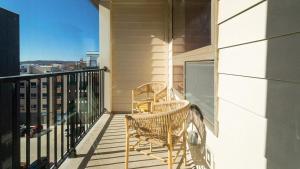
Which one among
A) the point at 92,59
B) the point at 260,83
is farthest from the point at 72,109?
the point at 92,59

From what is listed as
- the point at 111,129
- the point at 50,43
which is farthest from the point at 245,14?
the point at 50,43

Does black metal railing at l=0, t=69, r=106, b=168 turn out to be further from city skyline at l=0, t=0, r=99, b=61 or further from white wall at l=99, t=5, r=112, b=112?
city skyline at l=0, t=0, r=99, b=61

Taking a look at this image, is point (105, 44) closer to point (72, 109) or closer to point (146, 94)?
point (146, 94)

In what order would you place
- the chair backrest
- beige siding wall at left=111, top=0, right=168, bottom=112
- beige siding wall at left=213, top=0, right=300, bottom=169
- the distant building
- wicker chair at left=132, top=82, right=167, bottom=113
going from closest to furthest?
1. beige siding wall at left=213, top=0, right=300, bottom=169
2. the chair backrest
3. wicker chair at left=132, top=82, right=167, bottom=113
4. the distant building
5. beige siding wall at left=111, top=0, right=168, bottom=112

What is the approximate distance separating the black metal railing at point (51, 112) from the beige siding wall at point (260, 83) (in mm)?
1263

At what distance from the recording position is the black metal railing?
1.93 m

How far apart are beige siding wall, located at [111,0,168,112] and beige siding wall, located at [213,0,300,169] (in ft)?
12.9

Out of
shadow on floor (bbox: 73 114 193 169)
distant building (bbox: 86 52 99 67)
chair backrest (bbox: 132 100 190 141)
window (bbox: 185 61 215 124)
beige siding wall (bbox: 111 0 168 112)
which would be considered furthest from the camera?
beige siding wall (bbox: 111 0 168 112)

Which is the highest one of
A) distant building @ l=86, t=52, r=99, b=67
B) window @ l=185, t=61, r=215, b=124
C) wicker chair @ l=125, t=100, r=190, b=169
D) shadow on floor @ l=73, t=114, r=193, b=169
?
distant building @ l=86, t=52, r=99, b=67

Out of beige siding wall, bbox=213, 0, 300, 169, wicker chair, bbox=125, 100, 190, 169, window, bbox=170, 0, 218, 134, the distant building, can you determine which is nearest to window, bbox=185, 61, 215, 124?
window, bbox=170, 0, 218, 134

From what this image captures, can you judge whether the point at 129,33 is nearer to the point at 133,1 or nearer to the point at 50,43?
the point at 133,1

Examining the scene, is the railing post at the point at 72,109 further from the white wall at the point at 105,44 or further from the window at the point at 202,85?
the white wall at the point at 105,44

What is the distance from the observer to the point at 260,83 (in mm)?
1117

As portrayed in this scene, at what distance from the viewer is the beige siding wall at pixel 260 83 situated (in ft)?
2.90
